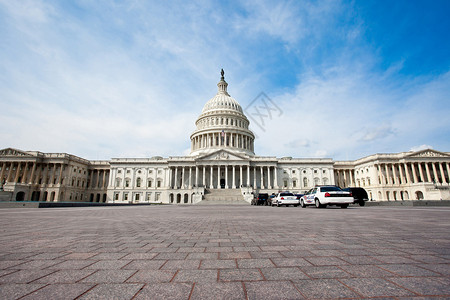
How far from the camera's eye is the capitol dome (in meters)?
78.4

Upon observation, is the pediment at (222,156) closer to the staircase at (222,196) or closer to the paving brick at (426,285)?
the staircase at (222,196)

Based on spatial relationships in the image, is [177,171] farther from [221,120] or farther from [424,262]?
[424,262]

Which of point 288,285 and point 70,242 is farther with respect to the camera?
point 70,242

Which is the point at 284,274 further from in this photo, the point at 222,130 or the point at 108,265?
the point at 222,130

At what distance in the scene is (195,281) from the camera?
2697 millimetres

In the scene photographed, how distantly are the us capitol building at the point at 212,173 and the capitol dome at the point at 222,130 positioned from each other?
36 centimetres

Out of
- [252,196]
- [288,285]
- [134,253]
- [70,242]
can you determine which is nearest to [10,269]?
[134,253]

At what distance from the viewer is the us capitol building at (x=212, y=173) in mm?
65000

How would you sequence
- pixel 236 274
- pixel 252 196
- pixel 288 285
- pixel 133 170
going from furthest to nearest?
pixel 133 170 < pixel 252 196 < pixel 236 274 < pixel 288 285

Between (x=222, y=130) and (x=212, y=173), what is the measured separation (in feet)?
51.9

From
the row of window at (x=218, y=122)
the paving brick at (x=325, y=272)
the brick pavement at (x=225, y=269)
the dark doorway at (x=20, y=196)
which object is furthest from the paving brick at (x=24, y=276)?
the dark doorway at (x=20, y=196)

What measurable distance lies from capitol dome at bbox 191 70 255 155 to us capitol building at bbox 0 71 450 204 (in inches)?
14.0

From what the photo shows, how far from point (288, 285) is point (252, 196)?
5300cm

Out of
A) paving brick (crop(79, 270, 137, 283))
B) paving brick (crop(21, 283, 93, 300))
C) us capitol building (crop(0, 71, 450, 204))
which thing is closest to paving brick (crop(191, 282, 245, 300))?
paving brick (crop(79, 270, 137, 283))
